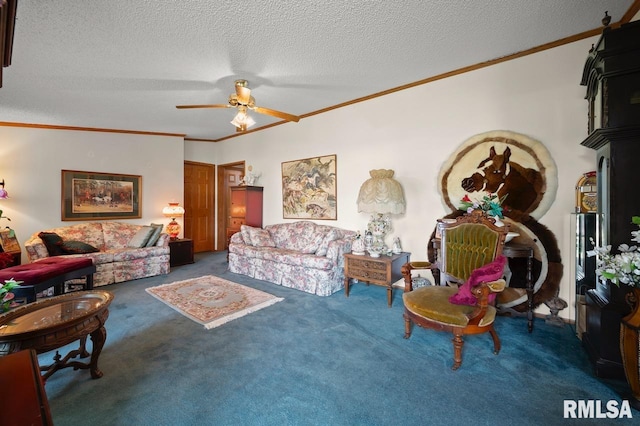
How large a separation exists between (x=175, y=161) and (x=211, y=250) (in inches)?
97.1

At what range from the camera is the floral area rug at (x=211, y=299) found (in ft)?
9.95

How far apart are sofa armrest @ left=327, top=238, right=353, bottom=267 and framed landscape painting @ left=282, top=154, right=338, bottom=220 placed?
0.77 m

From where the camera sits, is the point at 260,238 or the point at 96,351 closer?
the point at 96,351

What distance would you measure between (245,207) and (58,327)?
4.06m

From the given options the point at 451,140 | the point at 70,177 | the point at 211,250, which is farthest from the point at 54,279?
the point at 451,140

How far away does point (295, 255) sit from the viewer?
13.6 ft

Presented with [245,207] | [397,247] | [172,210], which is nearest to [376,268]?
[397,247]

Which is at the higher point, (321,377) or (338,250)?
(338,250)

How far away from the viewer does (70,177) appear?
16.5ft

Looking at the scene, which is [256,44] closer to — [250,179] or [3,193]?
[250,179]

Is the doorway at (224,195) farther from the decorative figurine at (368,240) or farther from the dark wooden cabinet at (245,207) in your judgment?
the decorative figurine at (368,240)

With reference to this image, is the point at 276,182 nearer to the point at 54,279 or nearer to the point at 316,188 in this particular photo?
the point at 316,188

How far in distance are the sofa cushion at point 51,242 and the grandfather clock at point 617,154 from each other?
6.46 m

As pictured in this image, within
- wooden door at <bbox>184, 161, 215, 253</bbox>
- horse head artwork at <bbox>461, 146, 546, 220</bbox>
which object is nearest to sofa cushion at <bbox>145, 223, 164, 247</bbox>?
wooden door at <bbox>184, 161, 215, 253</bbox>
